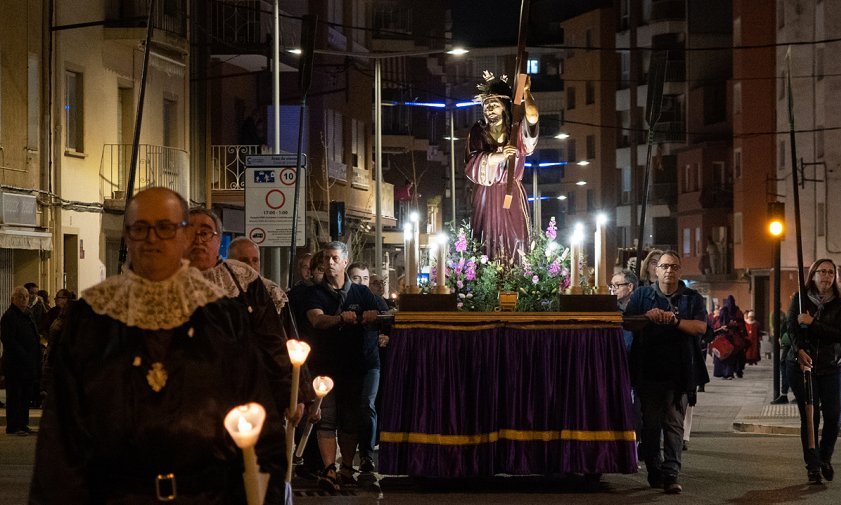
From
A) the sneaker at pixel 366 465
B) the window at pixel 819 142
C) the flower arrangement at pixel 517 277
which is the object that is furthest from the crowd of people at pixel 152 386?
the window at pixel 819 142

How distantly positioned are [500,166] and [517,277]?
67.7 inches

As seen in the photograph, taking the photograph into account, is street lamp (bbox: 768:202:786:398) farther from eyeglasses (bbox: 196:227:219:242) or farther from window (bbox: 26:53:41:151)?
eyeglasses (bbox: 196:227:219:242)

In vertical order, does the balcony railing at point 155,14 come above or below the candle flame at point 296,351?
above

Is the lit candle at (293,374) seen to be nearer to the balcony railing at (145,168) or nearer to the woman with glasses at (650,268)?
the woman with glasses at (650,268)

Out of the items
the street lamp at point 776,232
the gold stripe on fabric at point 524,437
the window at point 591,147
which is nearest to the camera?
the gold stripe on fabric at point 524,437

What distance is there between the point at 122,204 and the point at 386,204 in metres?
22.7

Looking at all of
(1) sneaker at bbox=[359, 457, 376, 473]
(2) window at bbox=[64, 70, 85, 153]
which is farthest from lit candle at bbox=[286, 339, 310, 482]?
(2) window at bbox=[64, 70, 85, 153]

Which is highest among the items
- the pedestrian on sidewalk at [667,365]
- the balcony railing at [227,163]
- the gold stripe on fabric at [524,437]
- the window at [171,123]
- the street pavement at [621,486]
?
the window at [171,123]

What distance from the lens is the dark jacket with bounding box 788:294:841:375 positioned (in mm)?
14461

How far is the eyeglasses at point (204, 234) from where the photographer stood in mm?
8984

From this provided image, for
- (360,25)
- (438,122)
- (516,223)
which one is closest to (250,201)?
(516,223)

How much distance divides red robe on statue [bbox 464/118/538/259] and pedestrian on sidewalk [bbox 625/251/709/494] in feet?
6.76

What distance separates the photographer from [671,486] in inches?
533

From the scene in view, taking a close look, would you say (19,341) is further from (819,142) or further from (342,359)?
(819,142)
